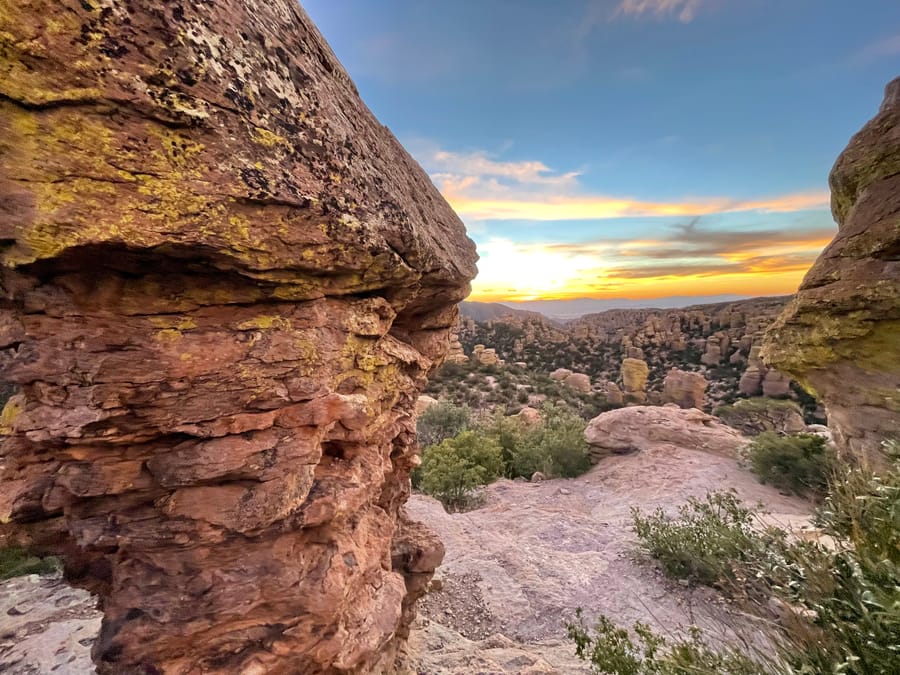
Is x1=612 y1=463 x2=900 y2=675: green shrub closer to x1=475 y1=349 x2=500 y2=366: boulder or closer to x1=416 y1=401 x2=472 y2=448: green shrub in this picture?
x1=416 y1=401 x2=472 y2=448: green shrub

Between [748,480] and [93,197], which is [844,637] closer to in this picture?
[93,197]

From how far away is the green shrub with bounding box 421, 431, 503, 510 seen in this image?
12.8 metres

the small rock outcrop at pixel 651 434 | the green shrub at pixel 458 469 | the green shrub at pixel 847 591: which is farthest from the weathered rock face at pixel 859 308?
the green shrub at pixel 458 469

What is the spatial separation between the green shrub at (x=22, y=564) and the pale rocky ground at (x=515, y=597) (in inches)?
15.2

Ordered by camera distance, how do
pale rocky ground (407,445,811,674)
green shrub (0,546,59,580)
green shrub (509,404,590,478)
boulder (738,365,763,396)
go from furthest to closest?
boulder (738,365,763,396) < green shrub (509,404,590,478) < green shrub (0,546,59,580) < pale rocky ground (407,445,811,674)

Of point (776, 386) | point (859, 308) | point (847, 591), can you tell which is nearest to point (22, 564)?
point (847, 591)

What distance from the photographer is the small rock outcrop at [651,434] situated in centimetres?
1603

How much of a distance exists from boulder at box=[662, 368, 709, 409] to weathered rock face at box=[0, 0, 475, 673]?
123ft

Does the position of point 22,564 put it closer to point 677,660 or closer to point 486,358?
point 677,660

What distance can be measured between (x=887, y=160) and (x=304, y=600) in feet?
37.6

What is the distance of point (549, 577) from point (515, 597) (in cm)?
104

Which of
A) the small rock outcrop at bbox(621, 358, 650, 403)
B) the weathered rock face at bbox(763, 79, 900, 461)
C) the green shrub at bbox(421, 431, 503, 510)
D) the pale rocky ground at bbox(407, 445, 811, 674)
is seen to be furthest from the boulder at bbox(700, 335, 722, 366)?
the weathered rock face at bbox(763, 79, 900, 461)

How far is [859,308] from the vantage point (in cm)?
729

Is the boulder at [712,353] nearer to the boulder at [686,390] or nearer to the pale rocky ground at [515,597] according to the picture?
the boulder at [686,390]
